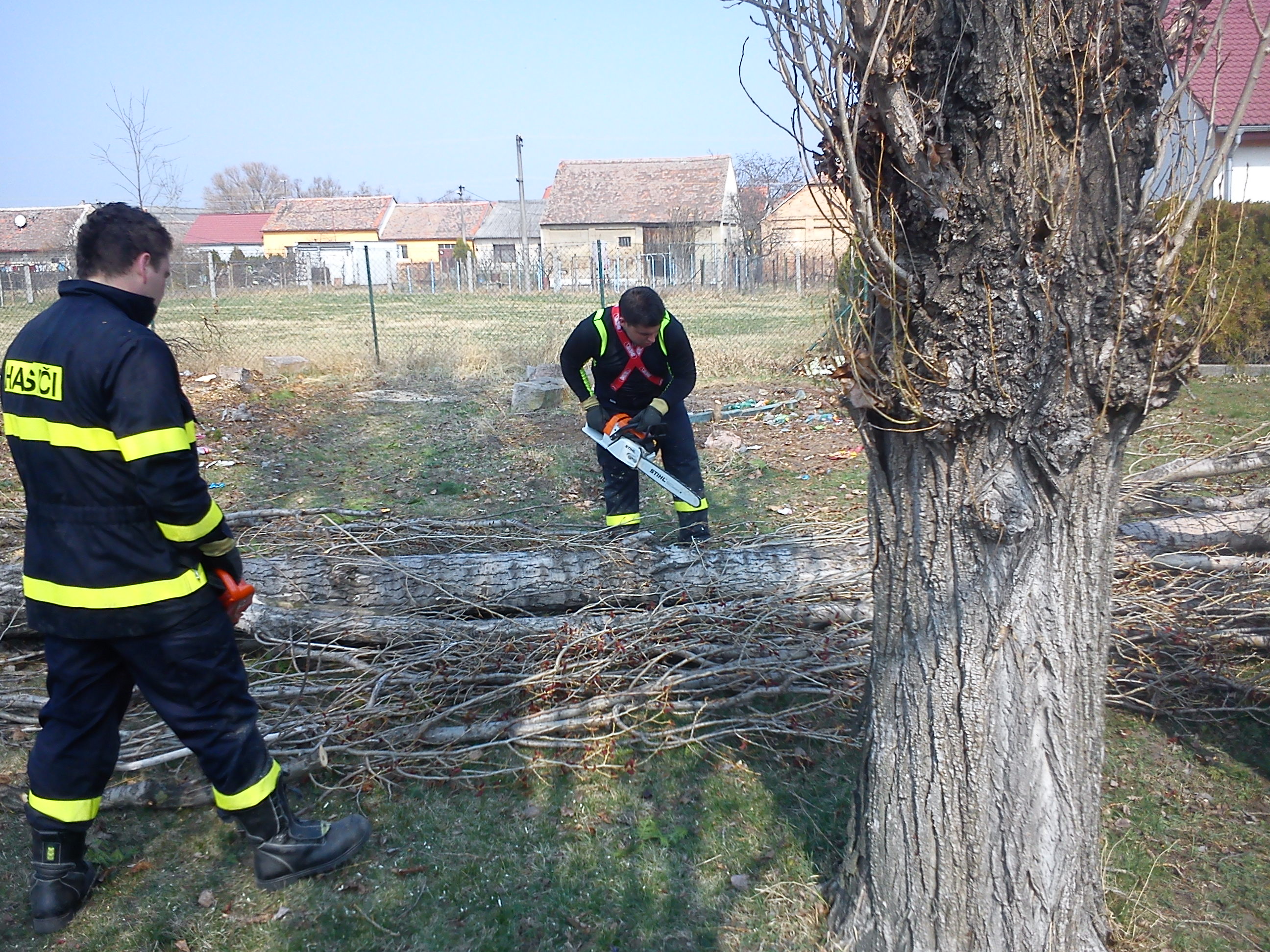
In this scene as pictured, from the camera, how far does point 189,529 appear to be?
105 inches

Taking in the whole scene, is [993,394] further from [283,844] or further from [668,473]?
[668,473]

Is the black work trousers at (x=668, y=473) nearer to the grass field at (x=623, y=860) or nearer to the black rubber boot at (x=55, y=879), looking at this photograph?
the grass field at (x=623, y=860)

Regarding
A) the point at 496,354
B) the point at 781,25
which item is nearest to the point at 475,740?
the point at 781,25

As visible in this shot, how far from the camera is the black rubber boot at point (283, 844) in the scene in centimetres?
288

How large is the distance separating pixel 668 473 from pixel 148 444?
129 inches

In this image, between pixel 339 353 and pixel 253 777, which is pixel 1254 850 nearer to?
pixel 253 777

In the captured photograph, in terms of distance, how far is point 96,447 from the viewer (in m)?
2.57

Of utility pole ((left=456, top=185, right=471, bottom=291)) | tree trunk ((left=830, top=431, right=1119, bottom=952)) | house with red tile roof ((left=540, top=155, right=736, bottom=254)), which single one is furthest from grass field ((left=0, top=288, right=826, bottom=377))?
house with red tile roof ((left=540, top=155, right=736, bottom=254))

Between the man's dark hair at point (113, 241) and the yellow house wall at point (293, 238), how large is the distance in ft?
202

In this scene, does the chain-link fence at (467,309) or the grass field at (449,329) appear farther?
the chain-link fence at (467,309)

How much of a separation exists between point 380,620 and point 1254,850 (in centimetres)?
352

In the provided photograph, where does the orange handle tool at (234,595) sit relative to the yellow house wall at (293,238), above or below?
below

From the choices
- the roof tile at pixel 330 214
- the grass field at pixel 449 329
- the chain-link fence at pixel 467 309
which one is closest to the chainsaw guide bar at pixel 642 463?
the grass field at pixel 449 329

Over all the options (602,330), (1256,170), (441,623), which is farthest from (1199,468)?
(1256,170)
